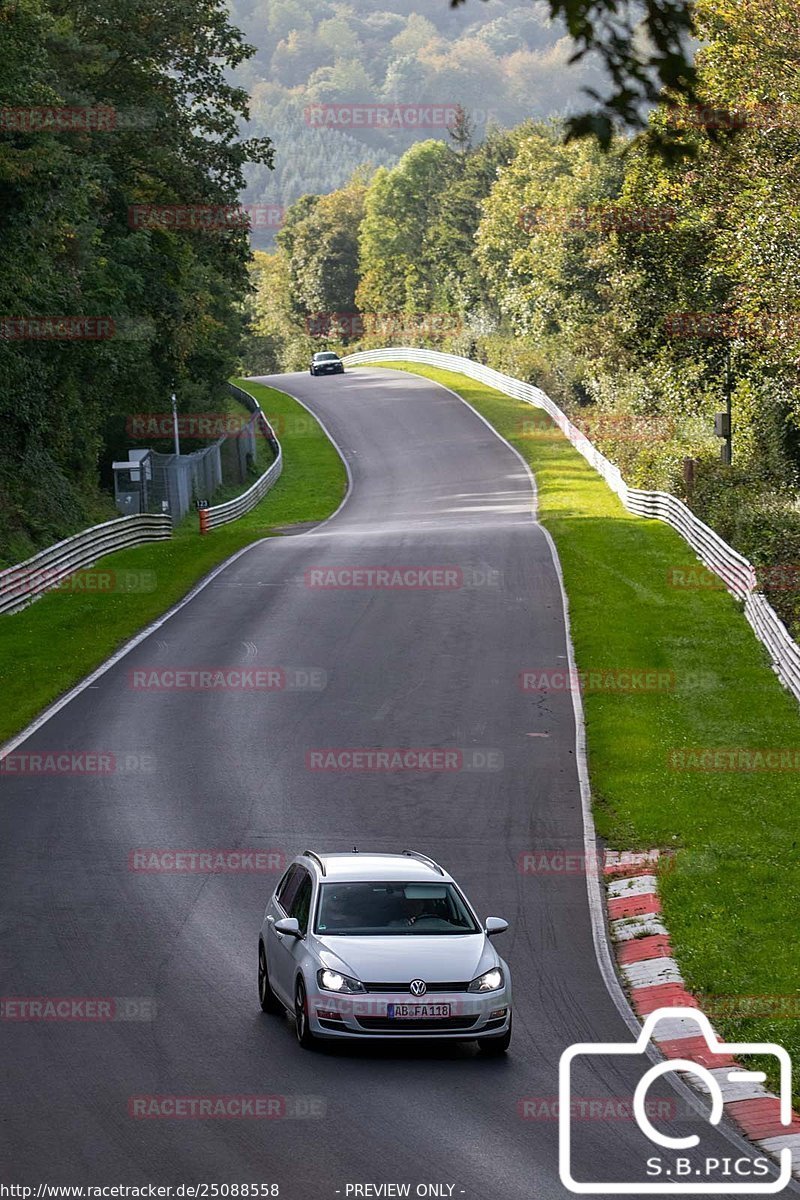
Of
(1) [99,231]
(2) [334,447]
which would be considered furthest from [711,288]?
(2) [334,447]

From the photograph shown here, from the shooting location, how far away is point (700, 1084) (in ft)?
37.5

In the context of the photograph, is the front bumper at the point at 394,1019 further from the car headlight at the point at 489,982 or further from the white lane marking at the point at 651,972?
the white lane marking at the point at 651,972

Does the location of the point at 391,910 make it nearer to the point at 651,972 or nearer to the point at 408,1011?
the point at 408,1011

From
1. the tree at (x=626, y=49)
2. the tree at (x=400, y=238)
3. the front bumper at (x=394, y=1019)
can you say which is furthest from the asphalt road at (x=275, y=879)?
the tree at (x=400, y=238)

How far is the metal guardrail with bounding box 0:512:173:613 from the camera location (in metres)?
34.8

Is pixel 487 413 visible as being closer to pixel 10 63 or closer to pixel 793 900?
pixel 10 63

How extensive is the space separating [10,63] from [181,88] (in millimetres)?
13288

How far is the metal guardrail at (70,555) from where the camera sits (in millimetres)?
34844

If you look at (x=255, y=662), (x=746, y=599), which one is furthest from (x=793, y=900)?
(x=746, y=599)

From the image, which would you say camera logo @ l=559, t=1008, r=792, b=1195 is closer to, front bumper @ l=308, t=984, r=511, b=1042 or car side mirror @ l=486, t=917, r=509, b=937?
front bumper @ l=308, t=984, r=511, b=1042

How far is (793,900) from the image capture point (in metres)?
16.0

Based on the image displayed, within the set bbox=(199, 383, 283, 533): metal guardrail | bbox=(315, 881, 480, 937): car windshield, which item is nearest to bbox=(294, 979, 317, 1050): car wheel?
bbox=(315, 881, 480, 937): car windshield

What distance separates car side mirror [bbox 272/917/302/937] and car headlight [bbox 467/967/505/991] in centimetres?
154

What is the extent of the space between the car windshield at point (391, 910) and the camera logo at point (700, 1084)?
4.90 feet
